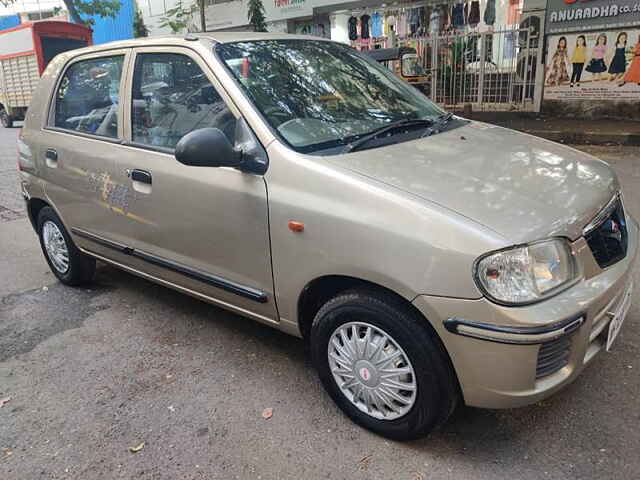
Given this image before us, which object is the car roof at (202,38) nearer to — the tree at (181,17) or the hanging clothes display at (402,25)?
the hanging clothes display at (402,25)

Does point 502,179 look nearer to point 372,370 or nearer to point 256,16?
point 372,370

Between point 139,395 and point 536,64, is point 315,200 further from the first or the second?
point 536,64

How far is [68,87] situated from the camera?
4113 mm

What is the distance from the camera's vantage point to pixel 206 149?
2.58 metres

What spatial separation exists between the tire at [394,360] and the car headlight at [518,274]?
1.09ft

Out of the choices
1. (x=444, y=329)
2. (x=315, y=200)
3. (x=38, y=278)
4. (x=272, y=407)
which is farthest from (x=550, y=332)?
(x=38, y=278)

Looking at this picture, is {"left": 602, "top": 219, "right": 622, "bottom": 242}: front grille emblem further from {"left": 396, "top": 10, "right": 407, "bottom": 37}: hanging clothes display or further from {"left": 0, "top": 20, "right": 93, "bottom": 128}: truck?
{"left": 0, "top": 20, "right": 93, "bottom": 128}: truck

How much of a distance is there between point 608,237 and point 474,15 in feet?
41.6

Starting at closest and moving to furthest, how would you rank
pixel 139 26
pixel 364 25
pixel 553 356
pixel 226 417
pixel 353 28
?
pixel 553 356 < pixel 226 417 < pixel 364 25 < pixel 353 28 < pixel 139 26

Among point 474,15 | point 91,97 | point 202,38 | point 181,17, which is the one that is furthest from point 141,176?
point 181,17

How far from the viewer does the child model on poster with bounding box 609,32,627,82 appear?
1005 cm

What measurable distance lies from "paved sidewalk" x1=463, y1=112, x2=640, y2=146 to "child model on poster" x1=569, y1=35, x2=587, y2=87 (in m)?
0.79

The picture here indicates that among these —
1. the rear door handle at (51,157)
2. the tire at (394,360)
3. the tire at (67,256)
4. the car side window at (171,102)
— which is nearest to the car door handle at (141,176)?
the car side window at (171,102)

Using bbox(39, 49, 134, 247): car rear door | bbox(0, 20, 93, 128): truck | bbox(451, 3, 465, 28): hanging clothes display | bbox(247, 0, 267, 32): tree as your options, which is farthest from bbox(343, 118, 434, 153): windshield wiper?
bbox(0, 20, 93, 128): truck
